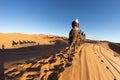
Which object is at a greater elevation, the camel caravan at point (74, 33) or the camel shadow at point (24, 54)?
the camel caravan at point (74, 33)

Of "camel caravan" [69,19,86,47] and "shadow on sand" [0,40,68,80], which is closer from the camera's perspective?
"shadow on sand" [0,40,68,80]

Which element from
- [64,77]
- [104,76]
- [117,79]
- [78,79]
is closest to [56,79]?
[64,77]

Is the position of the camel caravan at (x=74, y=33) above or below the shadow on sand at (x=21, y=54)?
above

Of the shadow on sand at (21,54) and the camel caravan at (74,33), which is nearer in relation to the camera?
the shadow on sand at (21,54)

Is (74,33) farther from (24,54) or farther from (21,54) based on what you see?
(21,54)

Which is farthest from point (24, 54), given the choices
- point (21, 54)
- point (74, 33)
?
point (74, 33)

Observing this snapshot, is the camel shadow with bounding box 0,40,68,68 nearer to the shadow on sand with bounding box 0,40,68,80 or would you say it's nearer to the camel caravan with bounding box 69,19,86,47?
the shadow on sand with bounding box 0,40,68,80

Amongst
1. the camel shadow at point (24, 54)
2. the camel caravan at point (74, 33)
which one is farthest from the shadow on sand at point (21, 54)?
the camel caravan at point (74, 33)

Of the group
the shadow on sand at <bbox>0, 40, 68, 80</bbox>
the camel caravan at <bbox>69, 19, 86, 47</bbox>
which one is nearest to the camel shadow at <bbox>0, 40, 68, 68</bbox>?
the shadow on sand at <bbox>0, 40, 68, 80</bbox>

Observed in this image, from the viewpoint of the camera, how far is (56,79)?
7.28 metres

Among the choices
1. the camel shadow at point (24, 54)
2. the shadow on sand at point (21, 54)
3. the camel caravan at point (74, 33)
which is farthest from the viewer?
the camel caravan at point (74, 33)

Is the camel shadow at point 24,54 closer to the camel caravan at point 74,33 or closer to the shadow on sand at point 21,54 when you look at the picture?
the shadow on sand at point 21,54

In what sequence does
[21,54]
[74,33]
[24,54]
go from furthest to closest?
1. [21,54]
2. [24,54]
3. [74,33]

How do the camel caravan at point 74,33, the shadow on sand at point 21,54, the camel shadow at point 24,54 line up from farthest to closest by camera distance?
1. the camel caravan at point 74,33
2. the camel shadow at point 24,54
3. the shadow on sand at point 21,54
